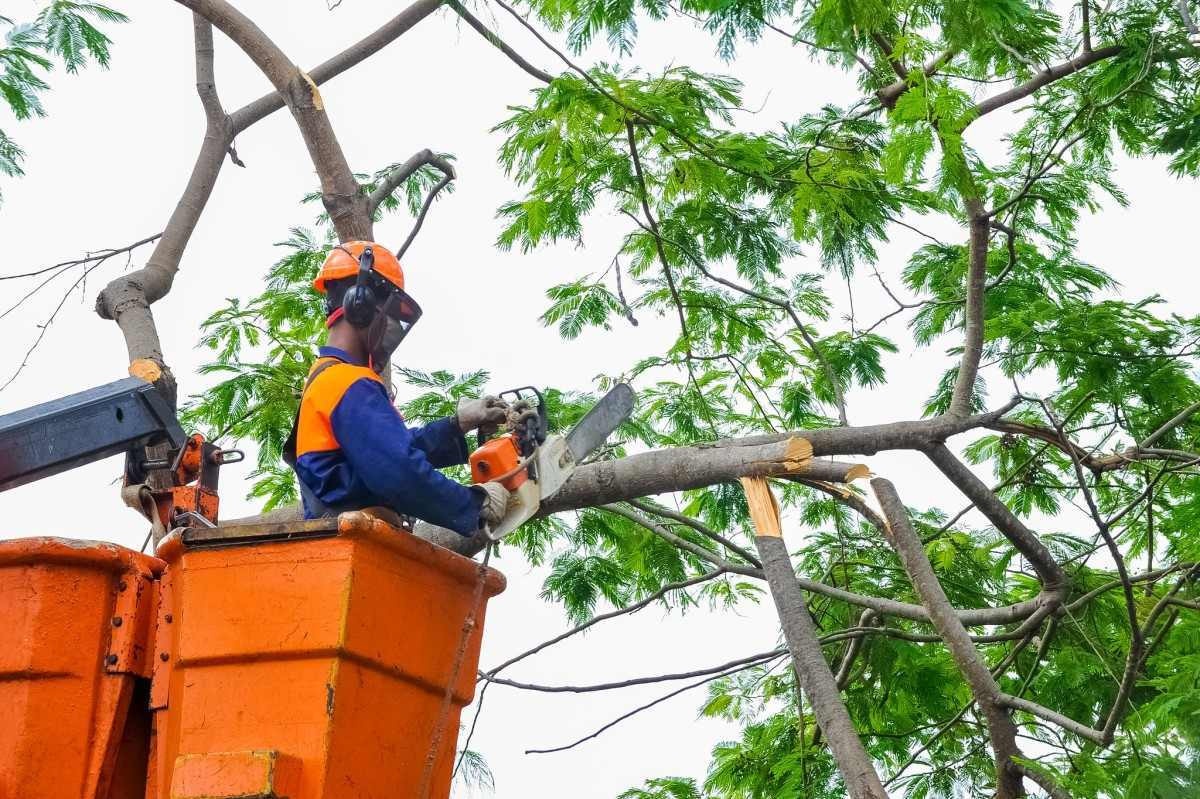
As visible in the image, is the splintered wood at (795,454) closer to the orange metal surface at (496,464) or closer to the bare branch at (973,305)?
the bare branch at (973,305)

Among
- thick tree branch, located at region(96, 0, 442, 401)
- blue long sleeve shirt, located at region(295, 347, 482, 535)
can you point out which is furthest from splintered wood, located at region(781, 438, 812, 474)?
thick tree branch, located at region(96, 0, 442, 401)

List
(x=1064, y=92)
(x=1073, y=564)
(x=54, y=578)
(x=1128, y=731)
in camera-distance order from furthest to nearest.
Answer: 1. (x=1064, y=92)
2. (x=1073, y=564)
3. (x=1128, y=731)
4. (x=54, y=578)

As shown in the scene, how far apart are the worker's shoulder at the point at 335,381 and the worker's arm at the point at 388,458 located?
1.0 inches

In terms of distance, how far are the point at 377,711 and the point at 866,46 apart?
424 cm

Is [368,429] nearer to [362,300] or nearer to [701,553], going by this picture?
[362,300]

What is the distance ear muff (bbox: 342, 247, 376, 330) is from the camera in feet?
14.0

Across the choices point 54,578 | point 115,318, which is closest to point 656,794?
point 115,318

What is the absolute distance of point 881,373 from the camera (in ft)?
24.5

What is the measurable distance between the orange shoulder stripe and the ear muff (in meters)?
0.33

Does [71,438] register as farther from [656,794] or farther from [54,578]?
[656,794]

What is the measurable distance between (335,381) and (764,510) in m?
1.57

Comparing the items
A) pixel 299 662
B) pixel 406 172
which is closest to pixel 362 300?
pixel 299 662

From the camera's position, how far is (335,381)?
392cm

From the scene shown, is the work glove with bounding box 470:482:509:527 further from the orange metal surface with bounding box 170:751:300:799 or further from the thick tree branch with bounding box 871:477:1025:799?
the thick tree branch with bounding box 871:477:1025:799
